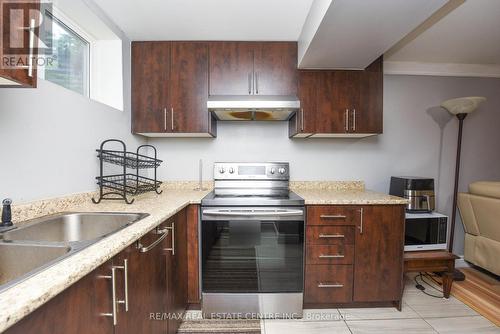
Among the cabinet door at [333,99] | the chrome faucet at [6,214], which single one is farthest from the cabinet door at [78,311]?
the cabinet door at [333,99]

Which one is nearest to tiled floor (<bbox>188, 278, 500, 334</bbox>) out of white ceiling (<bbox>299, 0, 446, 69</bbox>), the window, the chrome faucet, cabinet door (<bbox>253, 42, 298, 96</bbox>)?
the chrome faucet

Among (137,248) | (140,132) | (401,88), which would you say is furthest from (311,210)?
(401,88)

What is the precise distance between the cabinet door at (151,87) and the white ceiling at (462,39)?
2.14 meters

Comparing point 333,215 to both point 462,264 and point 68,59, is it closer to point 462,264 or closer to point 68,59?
point 462,264

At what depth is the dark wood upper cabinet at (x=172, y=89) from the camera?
7.11ft

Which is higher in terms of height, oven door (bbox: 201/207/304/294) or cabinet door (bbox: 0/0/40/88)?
cabinet door (bbox: 0/0/40/88)

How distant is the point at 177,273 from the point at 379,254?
1.47m

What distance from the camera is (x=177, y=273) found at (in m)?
1.62

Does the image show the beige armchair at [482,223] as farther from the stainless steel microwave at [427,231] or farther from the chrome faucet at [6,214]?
the chrome faucet at [6,214]

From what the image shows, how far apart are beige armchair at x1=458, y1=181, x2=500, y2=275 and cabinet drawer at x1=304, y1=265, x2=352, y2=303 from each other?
1533mm

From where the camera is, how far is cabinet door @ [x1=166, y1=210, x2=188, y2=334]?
1479 mm

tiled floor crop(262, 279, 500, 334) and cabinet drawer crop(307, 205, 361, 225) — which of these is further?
cabinet drawer crop(307, 205, 361, 225)

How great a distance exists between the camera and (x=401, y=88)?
258cm

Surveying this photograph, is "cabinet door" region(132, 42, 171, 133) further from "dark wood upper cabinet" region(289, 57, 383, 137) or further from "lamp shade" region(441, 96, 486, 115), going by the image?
"lamp shade" region(441, 96, 486, 115)
